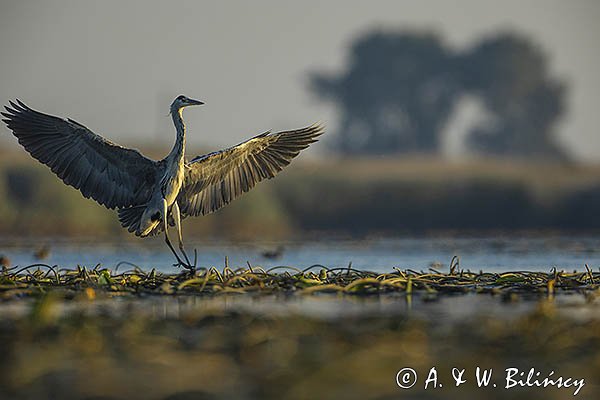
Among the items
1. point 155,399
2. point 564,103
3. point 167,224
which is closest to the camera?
point 155,399

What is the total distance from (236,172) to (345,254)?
25.2 feet

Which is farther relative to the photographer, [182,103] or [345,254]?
[345,254]

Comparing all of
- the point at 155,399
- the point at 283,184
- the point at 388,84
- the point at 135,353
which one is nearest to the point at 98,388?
the point at 155,399

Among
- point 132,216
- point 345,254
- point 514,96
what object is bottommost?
point 345,254

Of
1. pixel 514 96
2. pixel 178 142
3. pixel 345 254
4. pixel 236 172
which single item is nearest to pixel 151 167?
pixel 178 142

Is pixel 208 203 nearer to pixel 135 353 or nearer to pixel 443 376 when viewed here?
pixel 135 353

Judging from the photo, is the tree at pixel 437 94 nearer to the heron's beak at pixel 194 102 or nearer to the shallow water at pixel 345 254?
the shallow water at pixel 345 254

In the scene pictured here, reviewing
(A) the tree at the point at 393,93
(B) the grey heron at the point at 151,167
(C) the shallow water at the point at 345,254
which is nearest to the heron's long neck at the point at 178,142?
(B) the grey heron at the point at 151,167

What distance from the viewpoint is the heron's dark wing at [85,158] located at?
469 inches

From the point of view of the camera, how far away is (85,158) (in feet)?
39.7

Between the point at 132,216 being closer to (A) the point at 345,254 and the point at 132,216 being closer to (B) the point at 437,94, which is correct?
(A) the point at 345,254

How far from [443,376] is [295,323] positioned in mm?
1755

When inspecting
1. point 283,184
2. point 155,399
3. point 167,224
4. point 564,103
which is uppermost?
point 564,103

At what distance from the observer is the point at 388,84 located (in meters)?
74.1
